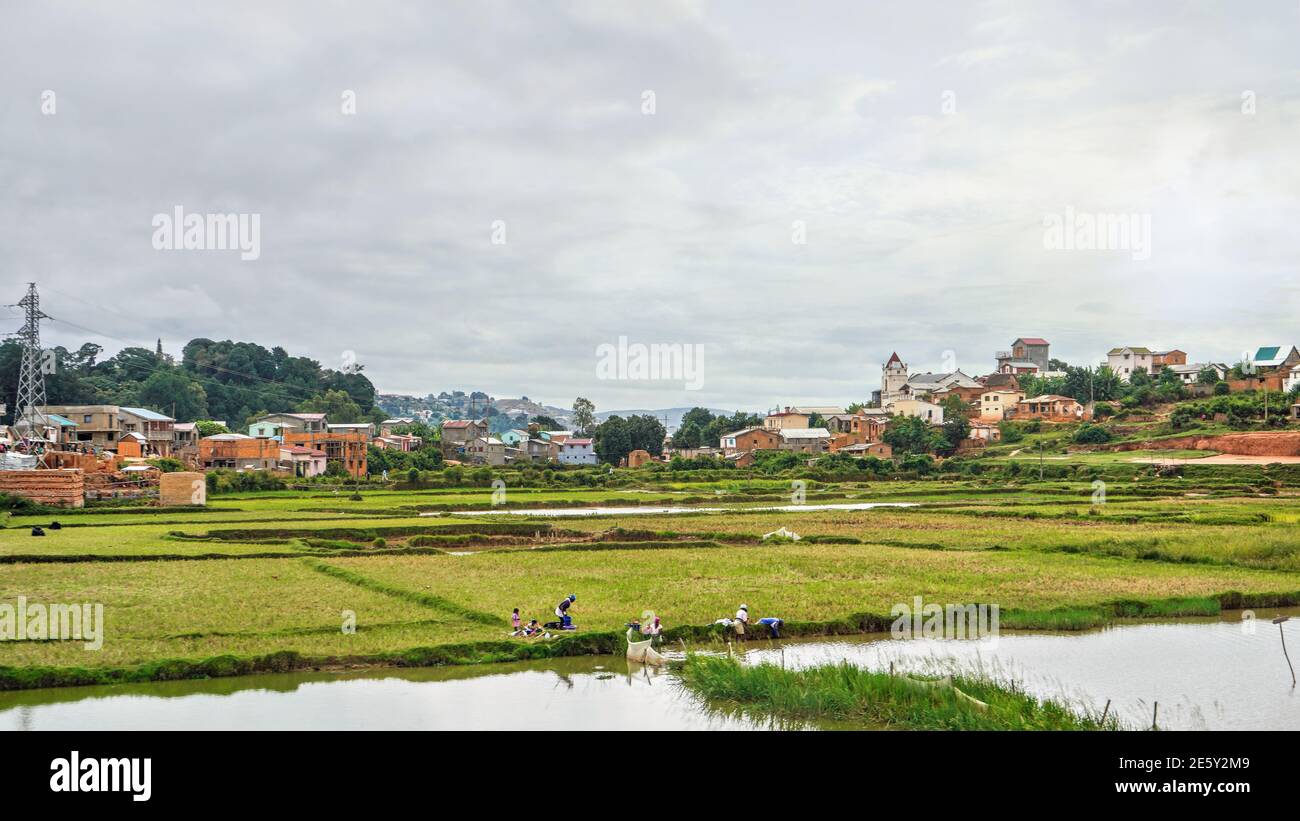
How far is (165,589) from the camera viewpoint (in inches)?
907

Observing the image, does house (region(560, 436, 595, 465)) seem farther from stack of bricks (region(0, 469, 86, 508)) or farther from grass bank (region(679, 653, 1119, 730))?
grass bank (region(679, 653, 1119, 730))

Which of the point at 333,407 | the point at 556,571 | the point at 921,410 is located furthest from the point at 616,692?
the point at 333,407

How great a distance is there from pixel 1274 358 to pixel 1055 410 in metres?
26.5

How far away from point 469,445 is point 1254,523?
86658 mm

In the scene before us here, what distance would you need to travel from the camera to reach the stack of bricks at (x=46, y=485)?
47.3 metres

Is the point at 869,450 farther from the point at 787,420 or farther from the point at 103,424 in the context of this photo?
the point at 103,424

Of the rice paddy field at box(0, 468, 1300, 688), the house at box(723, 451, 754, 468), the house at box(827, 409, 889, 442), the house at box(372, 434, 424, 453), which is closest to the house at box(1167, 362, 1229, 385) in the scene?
the house at box(827, 409, 889, 442)

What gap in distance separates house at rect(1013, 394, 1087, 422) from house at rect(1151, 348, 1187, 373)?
87.2 feet

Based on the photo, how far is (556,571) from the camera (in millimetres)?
27312

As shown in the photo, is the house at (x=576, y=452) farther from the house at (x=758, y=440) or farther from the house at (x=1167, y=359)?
the house at (x=1167, y=359)

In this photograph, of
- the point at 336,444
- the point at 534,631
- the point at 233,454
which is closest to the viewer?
the point at 534,631

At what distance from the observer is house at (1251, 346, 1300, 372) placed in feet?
334
